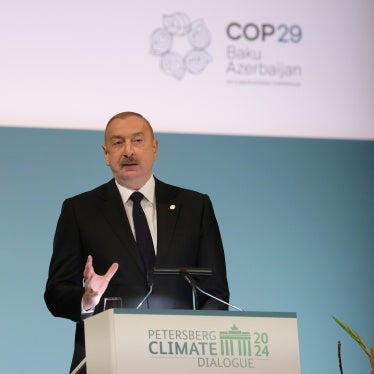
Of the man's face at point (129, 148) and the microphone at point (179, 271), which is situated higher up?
the man's face at point (129, 148)

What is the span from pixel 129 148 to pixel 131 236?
1.08 ft

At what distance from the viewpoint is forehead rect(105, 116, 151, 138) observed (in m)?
3.49

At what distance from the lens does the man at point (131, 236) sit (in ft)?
10.9

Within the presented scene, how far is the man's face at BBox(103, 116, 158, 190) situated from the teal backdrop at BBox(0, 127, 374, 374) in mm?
1187

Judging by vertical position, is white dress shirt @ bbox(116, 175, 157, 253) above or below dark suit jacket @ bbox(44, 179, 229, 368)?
above

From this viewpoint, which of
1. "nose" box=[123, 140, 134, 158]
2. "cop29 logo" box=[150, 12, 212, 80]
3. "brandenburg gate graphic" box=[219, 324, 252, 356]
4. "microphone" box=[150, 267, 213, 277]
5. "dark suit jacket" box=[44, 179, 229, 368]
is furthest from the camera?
"cop29 logo" box=[150, 12, 212, 80]

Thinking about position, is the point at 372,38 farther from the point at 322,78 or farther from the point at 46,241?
the point at 46,241

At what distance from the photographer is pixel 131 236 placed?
11.2 ft

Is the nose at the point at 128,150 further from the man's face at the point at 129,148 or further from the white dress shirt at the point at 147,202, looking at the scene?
the white dress shirt at the point at 147,202

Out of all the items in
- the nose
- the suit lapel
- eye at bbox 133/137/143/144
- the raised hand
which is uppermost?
→ eye at bbox 133/137/143/144

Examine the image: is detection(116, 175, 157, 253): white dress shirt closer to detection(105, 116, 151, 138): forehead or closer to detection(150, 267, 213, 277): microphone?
detection(105, 116, 151, 138): forehead

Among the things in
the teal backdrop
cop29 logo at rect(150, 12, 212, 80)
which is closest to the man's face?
the teal backdrop

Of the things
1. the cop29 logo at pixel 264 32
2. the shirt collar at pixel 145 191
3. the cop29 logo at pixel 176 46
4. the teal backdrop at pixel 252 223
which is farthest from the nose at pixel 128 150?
the cop29 logo at pixel 264 32

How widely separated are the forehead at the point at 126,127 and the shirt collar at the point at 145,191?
0.66 feet
